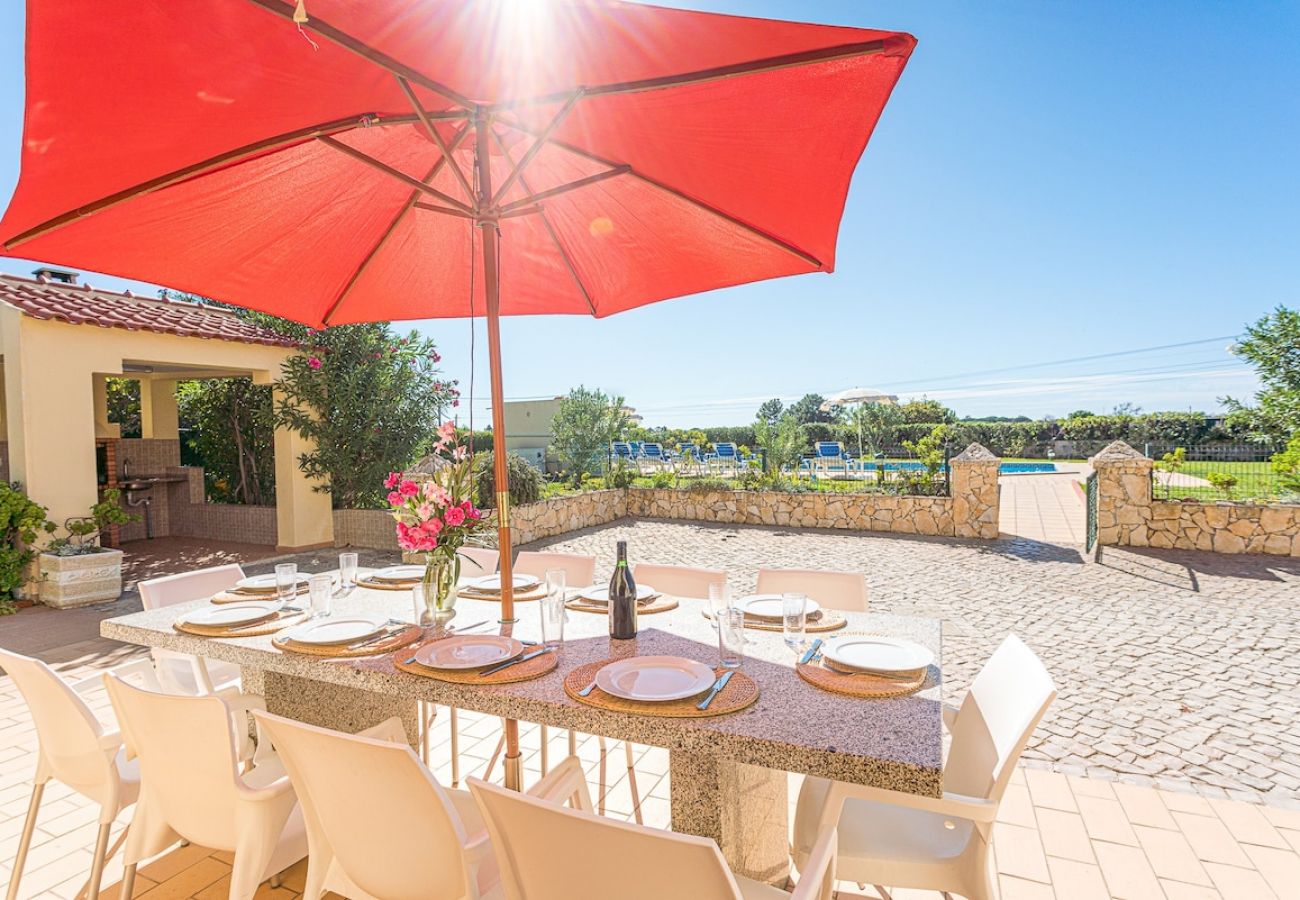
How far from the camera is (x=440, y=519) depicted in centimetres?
194

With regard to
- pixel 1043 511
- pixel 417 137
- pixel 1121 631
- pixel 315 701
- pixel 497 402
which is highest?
pixel 417 137

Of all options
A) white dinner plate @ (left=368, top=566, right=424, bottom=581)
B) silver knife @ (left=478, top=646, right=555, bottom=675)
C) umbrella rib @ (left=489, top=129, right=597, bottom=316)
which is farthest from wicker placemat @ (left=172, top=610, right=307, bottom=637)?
umbrella rib @ (left=489, top=129, right=597, bottom=316)

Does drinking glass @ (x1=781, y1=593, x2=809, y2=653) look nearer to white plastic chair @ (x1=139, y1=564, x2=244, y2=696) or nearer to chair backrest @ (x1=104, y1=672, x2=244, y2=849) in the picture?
chair backrest @ (x1=104, y1=672, x2=244, y2=849)

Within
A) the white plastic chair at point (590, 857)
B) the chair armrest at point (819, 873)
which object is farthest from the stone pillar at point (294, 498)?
the chair armrest at point (819, 873)

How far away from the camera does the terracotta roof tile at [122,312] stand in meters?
6.11

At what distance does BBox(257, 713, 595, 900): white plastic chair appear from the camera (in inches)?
47.3

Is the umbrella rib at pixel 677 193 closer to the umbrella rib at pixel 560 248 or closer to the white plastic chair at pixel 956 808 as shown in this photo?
the umbrella rib at pixel 560 248

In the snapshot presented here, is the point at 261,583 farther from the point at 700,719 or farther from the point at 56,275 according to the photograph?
the point at 56,275

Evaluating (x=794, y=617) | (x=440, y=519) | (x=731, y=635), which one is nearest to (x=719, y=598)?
(x=731, y=635)

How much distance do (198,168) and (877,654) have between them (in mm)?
2302

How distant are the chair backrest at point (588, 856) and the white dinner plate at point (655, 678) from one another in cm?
44

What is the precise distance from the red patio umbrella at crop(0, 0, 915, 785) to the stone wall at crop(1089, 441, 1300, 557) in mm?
7270

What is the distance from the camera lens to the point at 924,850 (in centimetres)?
155

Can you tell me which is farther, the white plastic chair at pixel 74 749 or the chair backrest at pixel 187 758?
the white plastic chair at pixel 74 749
